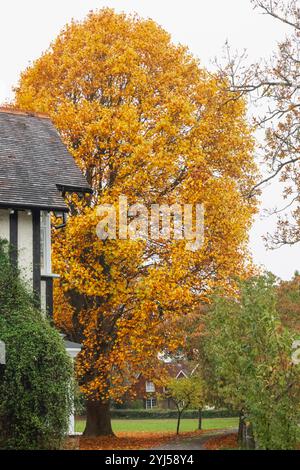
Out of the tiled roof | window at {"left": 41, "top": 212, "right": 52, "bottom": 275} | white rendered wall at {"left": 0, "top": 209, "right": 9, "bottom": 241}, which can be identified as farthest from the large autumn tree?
white rendered wall at {"left": 0, "top": 209, "right": 9, "bottom": 241}

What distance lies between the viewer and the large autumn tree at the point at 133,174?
2484 centimetres

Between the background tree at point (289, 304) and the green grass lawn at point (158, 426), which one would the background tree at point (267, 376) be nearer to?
the background tree at point (289, 304)

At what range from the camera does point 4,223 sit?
20.0 meters

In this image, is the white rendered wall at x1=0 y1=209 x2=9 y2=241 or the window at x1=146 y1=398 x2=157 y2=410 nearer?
the white rendered wall at x1=0 y1=209 x2=9 y2=241

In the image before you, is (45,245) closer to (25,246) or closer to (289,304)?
(25,246)

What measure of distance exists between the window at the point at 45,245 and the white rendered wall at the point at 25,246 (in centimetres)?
64

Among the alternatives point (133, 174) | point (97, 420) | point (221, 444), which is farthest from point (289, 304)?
point (97, 420)

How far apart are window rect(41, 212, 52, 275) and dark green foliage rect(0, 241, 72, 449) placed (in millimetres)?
2655

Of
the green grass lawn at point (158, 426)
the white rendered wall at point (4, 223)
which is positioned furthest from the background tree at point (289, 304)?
the green grass lawn at point (158, 426)

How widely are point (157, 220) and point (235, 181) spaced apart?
4.21m

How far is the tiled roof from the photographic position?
20391mm

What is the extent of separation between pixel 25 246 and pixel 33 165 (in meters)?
3.23

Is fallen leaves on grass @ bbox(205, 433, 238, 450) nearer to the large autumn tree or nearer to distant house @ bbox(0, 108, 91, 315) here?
the large autumn tree

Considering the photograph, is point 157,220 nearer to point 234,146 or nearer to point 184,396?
point 234,146
